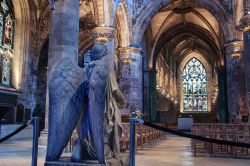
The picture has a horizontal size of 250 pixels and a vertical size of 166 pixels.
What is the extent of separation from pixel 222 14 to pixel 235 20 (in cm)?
115

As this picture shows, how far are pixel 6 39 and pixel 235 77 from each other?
13412 millimetres

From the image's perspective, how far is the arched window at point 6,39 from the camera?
51.7 feet

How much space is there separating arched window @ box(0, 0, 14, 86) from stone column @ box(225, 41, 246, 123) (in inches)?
507

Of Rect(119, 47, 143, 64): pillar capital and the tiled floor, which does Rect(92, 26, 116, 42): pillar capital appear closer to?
Rect(119, 47, 143, 64): pillar capital

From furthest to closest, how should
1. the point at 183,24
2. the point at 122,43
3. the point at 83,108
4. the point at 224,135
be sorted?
the point at 183,24, the point at 122,43, the point at 224,135, the point at 83,108

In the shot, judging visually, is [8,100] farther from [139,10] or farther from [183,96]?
[183,96]

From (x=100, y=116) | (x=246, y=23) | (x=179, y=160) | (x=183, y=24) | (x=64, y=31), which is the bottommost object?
(x=179, y=160)

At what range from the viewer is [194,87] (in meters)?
41.5

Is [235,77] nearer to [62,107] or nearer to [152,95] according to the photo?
[152,95]

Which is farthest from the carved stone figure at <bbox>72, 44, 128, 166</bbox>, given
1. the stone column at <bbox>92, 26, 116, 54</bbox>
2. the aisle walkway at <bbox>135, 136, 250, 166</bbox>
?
the stone column at <bbox>92, 26, 116, 54</bbox>

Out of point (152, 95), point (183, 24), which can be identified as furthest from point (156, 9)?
point (183, 24)

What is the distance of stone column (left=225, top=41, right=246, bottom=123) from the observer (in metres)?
17.5

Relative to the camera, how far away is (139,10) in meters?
19.0

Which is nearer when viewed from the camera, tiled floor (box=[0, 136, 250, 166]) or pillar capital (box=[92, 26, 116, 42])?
tiled floor (box=[0, 136, 250, 166])
